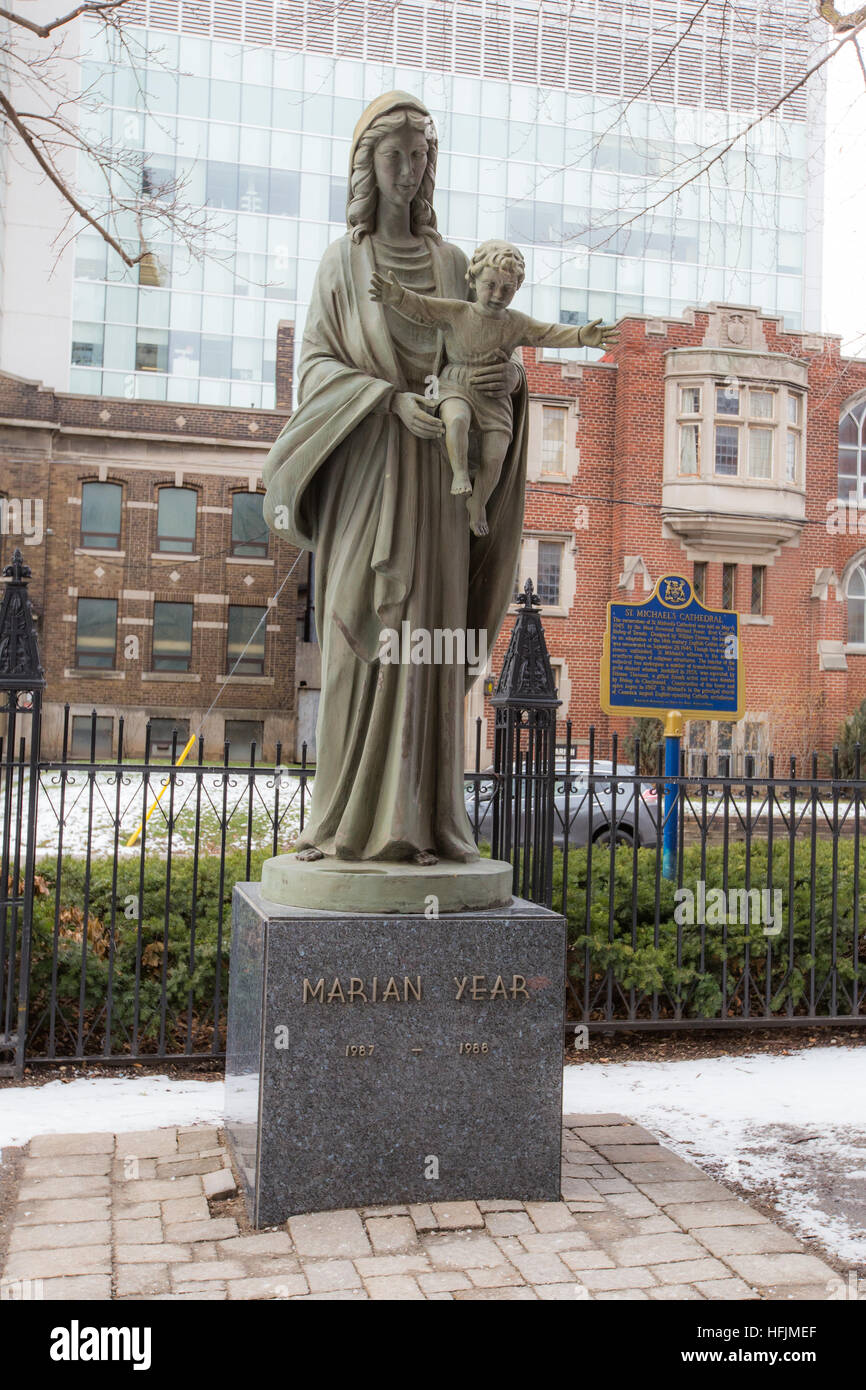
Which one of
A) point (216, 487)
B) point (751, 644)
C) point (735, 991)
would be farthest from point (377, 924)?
point (216, 487)

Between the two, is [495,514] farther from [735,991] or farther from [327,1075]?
[735,991]

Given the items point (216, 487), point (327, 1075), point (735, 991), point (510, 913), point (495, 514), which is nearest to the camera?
point (327, 1075)

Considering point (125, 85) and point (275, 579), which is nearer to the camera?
point (275, 579)

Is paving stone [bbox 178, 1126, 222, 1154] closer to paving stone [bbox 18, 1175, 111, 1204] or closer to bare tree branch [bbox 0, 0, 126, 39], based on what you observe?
paving stone [bbox 18, 1175, 111, 1204]

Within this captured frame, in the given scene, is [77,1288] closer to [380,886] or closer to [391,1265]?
[391,1265]

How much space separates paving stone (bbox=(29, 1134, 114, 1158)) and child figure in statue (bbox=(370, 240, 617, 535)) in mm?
3052

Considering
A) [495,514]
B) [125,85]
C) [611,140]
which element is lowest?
[495,514]

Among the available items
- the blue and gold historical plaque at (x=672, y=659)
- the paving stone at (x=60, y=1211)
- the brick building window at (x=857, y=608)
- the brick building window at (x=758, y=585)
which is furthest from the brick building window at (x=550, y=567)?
the paving stone at (x=60, y=1211)

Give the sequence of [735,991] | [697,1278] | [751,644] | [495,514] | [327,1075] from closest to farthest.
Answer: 1. [697,1278]
2. [327,1075]
3. [495,514]
4. [735,991]
5. [751,644]

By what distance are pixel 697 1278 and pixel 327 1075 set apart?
1.37m

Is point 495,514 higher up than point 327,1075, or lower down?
higher up

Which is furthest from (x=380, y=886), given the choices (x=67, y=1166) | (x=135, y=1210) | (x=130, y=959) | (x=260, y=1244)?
(x=130, y=959)

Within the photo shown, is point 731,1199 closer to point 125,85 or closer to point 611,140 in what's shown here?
point 611,140

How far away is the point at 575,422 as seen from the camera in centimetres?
2942
